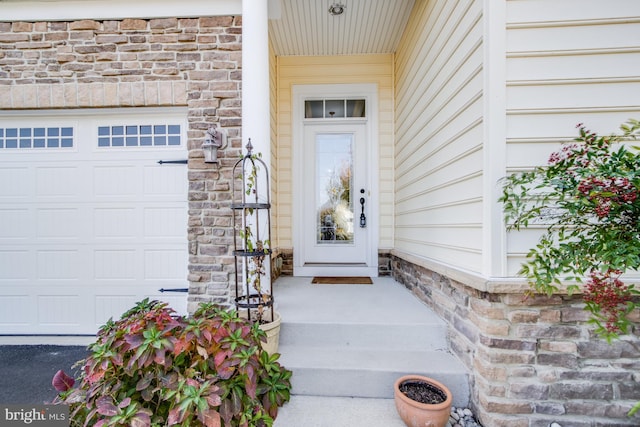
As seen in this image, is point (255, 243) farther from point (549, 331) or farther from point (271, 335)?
point (549, 331)

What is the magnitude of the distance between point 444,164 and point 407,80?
1559mm

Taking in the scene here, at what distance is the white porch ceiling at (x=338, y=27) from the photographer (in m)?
3.13

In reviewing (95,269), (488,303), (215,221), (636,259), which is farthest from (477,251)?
(95,269)

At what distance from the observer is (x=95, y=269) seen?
9.74 ft

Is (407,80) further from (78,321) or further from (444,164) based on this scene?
(78,321)

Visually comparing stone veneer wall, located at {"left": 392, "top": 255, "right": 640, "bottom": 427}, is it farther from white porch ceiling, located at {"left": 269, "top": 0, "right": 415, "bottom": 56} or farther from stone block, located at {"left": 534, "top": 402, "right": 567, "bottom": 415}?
white porch ceiling, located at {"left": 269, "top": 0, "right": 415, "bottom": 56}

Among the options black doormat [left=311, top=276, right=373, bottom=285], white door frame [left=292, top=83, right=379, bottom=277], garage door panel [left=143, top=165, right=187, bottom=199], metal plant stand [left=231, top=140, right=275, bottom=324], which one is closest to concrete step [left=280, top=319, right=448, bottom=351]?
metal plant stand [left=231, top=140, right=275, bottom=324]

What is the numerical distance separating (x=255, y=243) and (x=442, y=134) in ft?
5.68

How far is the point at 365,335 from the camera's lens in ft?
7.28

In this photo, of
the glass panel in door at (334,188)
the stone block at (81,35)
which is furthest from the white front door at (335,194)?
the stone block at (81,35)

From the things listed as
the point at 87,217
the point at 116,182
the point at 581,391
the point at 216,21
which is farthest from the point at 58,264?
the point at 581,391

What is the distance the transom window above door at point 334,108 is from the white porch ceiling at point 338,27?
2.06ft

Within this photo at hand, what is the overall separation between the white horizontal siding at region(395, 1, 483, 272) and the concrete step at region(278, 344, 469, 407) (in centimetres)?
68

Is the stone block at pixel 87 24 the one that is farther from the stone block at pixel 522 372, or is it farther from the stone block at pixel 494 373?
the stone block at pixel 522 372
